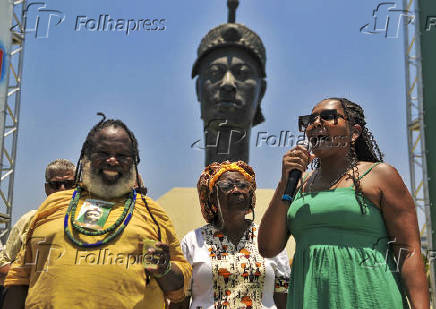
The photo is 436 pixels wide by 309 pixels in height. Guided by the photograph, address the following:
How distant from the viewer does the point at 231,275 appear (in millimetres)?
2617

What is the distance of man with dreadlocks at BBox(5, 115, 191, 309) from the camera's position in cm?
200

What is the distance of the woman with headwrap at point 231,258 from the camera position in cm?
259

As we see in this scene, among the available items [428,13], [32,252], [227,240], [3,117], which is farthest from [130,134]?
[428,13]

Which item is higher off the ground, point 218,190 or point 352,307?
point 218,190

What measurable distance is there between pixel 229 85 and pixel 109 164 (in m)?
6.79

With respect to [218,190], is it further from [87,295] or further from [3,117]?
[3,117]

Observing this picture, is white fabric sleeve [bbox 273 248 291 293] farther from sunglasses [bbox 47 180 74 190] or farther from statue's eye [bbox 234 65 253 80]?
statue's eye [bbox 234 65 253 80]

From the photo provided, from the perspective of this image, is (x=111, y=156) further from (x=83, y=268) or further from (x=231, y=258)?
(x=231, y=258)

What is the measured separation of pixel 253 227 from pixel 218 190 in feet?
0.95

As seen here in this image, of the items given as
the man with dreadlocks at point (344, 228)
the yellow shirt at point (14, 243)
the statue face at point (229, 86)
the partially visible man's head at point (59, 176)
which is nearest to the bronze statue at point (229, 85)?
the statue face at point (229, 86)

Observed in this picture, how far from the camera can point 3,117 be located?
7059 millimetres

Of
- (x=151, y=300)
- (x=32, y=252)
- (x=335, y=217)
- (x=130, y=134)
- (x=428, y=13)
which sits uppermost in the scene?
(x=428, y=13)

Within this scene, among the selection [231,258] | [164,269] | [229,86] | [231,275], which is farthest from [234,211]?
[229,86]

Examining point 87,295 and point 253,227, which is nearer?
point 87,295
